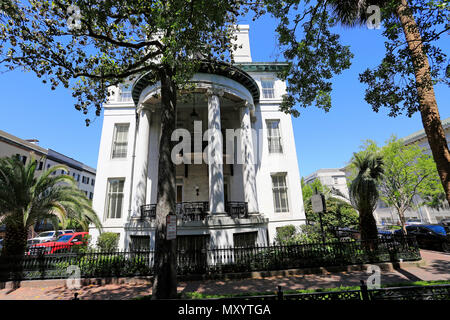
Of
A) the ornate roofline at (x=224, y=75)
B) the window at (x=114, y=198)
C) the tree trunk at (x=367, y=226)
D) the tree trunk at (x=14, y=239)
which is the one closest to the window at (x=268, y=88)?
the ornate roofline at (x=224, y=75)

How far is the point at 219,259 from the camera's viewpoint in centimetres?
985

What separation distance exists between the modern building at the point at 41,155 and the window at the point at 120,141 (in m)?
6.42

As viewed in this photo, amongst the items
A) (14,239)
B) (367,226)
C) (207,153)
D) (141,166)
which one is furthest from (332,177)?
(14,239)

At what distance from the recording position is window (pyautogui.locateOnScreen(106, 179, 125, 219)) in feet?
52.4

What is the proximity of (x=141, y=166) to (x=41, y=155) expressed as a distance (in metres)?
33.7

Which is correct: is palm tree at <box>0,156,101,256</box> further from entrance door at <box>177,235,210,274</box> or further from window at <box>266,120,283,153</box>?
window at <box>266,120,283,153</box>

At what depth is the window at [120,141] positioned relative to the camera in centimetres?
1734

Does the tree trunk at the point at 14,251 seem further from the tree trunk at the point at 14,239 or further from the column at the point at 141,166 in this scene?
the column at the point at 141,166

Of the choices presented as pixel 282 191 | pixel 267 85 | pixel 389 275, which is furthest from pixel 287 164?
pixel 389 275

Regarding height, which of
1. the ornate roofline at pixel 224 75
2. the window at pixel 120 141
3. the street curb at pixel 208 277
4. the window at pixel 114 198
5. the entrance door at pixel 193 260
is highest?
the ornate roofline at pixel 224 75

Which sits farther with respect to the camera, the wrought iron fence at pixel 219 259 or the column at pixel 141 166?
the column at pixel 141 166

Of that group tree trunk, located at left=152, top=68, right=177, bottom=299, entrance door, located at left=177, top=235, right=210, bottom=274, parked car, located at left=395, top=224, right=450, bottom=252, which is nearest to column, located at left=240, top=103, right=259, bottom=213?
entrance door, located at left=177, top=235, right=210, bottom=274

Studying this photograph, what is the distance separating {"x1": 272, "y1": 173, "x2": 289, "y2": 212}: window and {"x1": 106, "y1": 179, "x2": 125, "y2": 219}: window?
12259mm

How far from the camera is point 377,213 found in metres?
56.9
